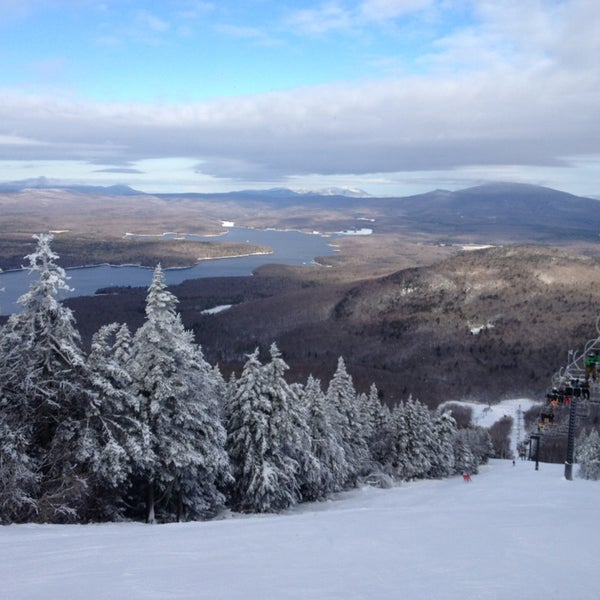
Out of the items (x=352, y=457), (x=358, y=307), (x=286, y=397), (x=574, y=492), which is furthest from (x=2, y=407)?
(x=358, y=307)

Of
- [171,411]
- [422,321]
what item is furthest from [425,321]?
[171,411]

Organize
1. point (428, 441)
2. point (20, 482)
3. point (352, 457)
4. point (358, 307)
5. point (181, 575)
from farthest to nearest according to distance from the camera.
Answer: point (358, 307), point (428, 441), point (352, 457), point (20, 482), point (181, 575)

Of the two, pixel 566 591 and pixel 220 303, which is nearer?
pixel 566 591

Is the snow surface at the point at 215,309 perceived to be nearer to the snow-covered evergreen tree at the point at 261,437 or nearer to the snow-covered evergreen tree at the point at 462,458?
the snow-covered evergreen tree at the point at 462,458

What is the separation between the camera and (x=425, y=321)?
488ft

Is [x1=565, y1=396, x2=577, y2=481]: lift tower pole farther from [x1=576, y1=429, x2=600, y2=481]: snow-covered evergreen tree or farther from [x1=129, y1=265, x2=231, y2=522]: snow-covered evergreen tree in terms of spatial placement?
[x1=129, y1=265, x2=231, y2=522]: snow-covered evergreen tree

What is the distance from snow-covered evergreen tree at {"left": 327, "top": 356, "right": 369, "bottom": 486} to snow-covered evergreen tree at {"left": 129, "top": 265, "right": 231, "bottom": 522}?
13341mm

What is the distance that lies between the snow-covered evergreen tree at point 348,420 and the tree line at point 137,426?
3.03m

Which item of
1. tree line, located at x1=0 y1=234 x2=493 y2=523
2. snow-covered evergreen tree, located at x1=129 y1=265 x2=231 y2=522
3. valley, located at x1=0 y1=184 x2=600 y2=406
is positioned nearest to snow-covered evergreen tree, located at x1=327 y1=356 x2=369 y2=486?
tree line, located at x1=0 y1=234 x2=493 y2=523

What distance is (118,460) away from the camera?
54.1 feet

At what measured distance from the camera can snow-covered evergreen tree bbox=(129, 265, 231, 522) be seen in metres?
19.4

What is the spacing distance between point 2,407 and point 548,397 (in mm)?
19010

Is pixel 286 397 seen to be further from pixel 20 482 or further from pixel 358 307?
pixel 358 307

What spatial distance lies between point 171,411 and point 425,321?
133716 mm
